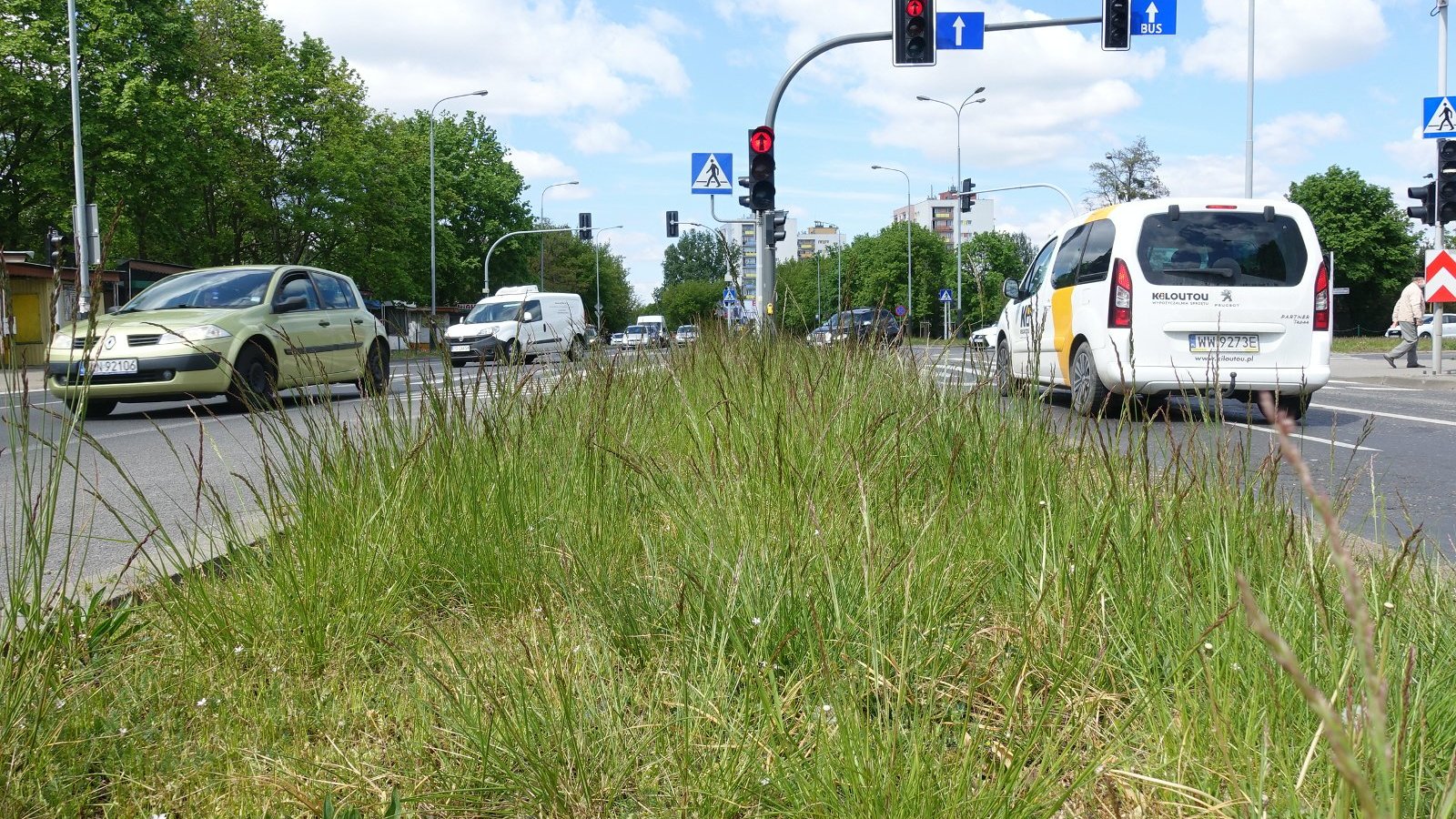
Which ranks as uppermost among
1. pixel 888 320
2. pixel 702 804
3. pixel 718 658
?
pixel 888 320

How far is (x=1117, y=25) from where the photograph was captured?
55.8ft

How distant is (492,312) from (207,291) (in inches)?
570

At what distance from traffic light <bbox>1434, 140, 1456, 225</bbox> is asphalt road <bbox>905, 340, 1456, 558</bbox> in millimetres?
3341

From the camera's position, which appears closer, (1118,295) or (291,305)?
(1118,295)

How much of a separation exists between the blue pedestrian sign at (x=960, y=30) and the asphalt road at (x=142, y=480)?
413 inches

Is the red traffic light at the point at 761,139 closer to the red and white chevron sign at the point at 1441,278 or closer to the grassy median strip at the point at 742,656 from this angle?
the red and white chevron sign at the point at 1441,278

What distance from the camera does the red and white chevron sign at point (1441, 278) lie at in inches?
652

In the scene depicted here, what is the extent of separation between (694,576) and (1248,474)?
1.52m

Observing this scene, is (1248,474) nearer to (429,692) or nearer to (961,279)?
(429,692)

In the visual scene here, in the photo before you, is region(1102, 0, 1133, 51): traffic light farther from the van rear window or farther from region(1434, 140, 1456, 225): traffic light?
the van rear window

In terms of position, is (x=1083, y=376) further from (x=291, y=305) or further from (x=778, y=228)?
(x=291, y=305)

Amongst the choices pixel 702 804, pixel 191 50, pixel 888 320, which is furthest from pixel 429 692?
pixel 191 50

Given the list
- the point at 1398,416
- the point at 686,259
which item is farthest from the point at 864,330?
the point at 686,259

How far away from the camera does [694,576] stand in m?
2.39
